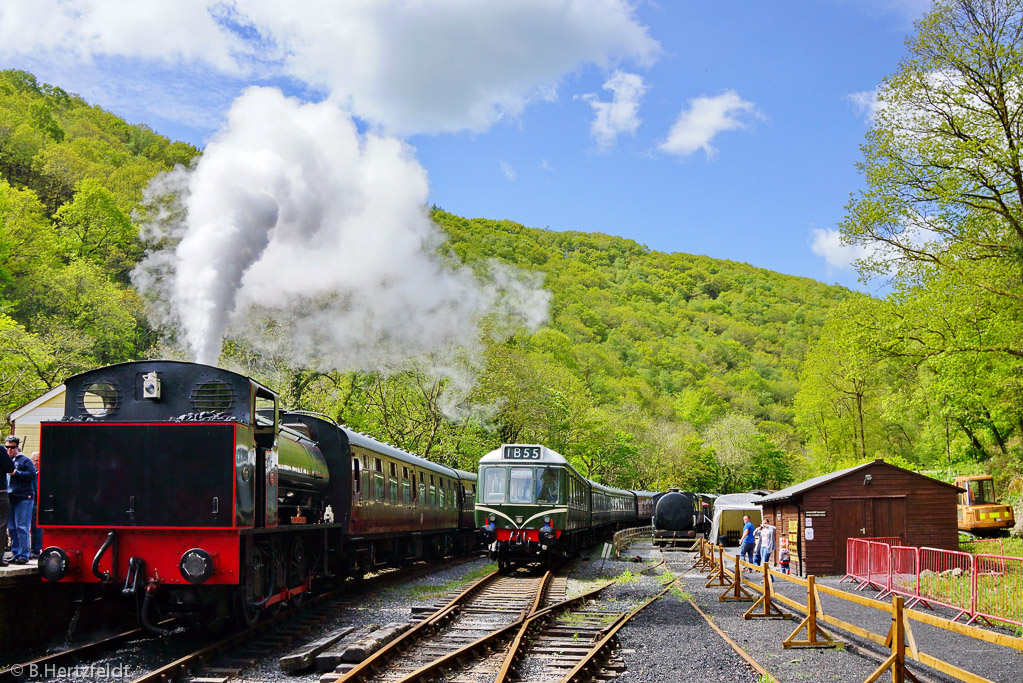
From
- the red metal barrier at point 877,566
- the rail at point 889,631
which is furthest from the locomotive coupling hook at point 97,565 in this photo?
the red metal barrier at point 877,566

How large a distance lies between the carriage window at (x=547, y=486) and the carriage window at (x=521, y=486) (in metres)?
0.20

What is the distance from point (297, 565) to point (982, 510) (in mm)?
29212

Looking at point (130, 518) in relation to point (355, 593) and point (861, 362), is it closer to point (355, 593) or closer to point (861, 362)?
point (355, 593)

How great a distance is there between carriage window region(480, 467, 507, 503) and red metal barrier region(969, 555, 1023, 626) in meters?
10.7

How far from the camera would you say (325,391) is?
109 feet

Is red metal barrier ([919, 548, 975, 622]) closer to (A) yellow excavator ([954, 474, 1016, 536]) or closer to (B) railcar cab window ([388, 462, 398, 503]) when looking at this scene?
(B) railcar cab window ([388, 462, 398, 503])

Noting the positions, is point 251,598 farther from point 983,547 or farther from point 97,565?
point 983,547

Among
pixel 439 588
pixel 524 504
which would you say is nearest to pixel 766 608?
pixel 439 588

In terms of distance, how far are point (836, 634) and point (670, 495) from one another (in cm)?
2639

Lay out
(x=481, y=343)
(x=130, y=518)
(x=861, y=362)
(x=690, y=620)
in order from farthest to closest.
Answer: (x=481, y=343) < (x=861, y=362) < (x=690, y=620) < (x=130, y=518)

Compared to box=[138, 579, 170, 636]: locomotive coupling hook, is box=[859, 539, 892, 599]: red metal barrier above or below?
below

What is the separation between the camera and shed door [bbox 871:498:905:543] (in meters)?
20.1

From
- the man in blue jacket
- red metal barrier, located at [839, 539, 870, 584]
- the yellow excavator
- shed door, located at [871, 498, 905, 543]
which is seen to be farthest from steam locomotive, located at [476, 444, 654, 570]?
the yellow excavator

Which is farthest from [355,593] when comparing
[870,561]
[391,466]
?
[870,561]
